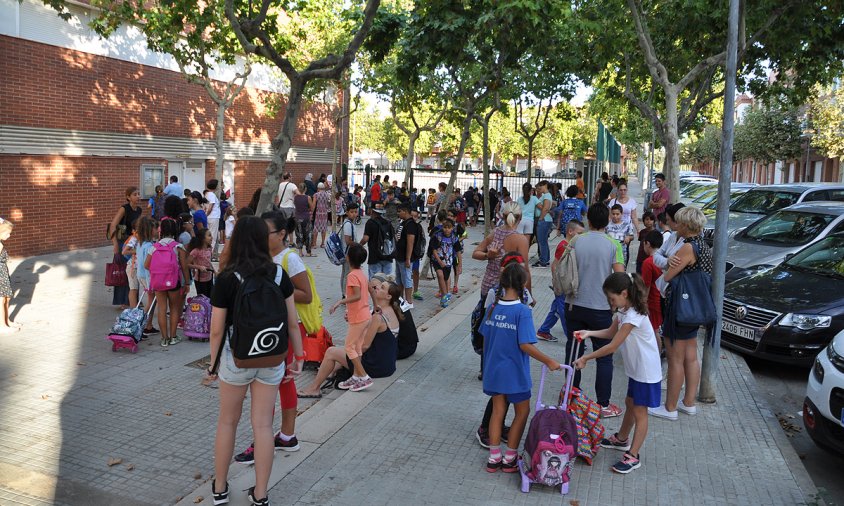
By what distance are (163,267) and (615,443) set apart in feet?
17.4

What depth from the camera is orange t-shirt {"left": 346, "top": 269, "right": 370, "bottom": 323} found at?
689 centimetres

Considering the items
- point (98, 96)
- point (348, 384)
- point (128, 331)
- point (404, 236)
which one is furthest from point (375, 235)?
point (98, 96)

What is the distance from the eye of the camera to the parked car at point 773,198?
14.2m

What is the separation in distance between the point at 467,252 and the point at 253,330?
13.6m

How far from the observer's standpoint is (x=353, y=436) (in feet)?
18.9

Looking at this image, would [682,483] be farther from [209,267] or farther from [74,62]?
[74,62]

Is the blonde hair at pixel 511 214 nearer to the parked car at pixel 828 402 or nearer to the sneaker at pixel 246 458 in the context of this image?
the parked car at pixel 828 402

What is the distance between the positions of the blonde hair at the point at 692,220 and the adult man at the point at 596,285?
24.2 inches

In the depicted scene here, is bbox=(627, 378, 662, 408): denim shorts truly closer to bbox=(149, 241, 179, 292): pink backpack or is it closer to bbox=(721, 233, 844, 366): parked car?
bbox=(721, 233, 844, 366): parked car

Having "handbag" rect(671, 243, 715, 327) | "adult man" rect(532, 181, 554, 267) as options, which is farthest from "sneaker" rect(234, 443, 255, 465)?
"adult man" rect(532, 181, 554, 267)

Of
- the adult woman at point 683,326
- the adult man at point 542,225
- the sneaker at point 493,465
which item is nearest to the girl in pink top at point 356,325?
the sneaker at point 493,465

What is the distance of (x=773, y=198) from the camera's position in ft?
49.0

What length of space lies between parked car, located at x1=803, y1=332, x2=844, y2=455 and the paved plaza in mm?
303

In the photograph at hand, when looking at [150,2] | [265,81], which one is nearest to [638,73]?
[265,81]
